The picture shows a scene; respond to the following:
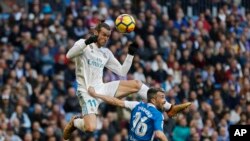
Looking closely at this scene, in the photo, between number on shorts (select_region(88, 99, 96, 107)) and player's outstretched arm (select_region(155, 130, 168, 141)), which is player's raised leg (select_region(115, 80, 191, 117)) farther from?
player's outstretched arm (select_region(155, 130, 168, 141))

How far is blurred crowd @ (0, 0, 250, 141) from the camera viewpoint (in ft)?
85.3

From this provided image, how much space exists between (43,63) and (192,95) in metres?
3.97

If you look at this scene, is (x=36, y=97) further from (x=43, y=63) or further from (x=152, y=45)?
(x=152, y=45)

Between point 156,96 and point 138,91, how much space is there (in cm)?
162

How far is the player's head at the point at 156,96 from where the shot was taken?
61.1 feet

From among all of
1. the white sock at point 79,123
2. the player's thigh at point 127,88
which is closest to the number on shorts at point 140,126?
the player's thigh at point 127,88

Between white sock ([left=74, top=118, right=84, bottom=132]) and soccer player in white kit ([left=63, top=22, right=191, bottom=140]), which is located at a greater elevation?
soccer player in white kit ([left=63, top=22, right=191, bottom=140])

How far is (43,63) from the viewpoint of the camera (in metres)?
27.9

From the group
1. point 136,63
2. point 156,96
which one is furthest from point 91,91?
point 136,63

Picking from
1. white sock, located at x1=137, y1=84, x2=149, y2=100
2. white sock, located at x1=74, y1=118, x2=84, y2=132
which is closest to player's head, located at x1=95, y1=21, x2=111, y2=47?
white sock, located at x1=137, y1=84, x2=149, y2=100

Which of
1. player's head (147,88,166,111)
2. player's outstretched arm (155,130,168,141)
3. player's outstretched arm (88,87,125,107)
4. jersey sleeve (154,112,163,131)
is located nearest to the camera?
player's outstretched arm (155,130,168,141)

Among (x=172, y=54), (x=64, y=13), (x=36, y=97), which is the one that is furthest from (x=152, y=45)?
(x=36, y=97)

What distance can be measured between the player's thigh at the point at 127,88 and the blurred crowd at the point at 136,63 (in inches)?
179

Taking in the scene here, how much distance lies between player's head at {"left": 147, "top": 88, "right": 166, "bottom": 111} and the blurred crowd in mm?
6219
